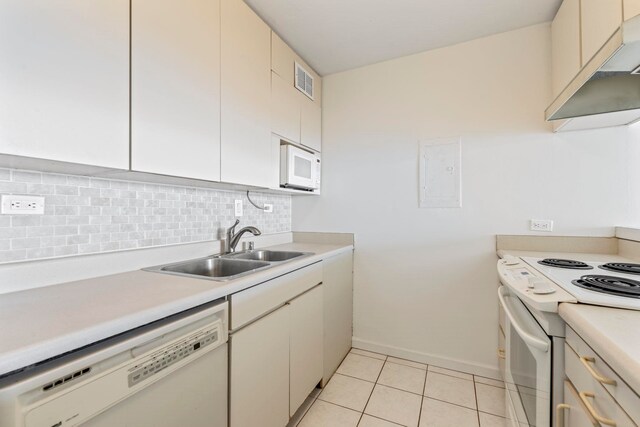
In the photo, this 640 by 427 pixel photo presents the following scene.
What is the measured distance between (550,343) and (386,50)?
2.17 metres

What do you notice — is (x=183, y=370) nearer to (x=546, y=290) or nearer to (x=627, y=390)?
(x=627, y=390)

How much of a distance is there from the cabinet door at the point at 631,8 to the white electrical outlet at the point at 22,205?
7.36ft

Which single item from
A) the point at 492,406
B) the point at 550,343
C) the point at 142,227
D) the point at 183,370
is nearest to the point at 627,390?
the point at 550,343

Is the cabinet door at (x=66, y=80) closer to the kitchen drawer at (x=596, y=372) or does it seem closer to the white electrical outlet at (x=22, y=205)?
the white electrical outlet at (x=22, y=205)

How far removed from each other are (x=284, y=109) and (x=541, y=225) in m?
1.95

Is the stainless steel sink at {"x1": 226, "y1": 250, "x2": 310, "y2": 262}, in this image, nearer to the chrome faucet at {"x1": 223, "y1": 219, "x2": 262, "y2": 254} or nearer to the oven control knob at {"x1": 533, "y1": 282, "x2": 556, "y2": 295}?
the chrome faucet at {"x1": 223, "y1": 219, "x2": 262, "y2": 254}

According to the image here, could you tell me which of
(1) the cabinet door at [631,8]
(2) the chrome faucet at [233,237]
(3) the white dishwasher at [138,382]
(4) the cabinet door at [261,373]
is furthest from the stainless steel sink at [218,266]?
(1) the cabinet door at [631,8]

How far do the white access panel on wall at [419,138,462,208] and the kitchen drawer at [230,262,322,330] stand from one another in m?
1.13

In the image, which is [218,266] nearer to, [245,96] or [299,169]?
[299,169]

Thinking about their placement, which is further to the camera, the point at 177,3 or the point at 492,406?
the point at 492,406

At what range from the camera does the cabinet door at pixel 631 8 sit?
0.93m

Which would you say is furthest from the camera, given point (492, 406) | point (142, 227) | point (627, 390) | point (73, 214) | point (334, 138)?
point (334, 138)

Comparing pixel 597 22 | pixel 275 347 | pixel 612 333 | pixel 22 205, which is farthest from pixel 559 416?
pixel 22 205

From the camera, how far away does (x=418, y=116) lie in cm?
222
